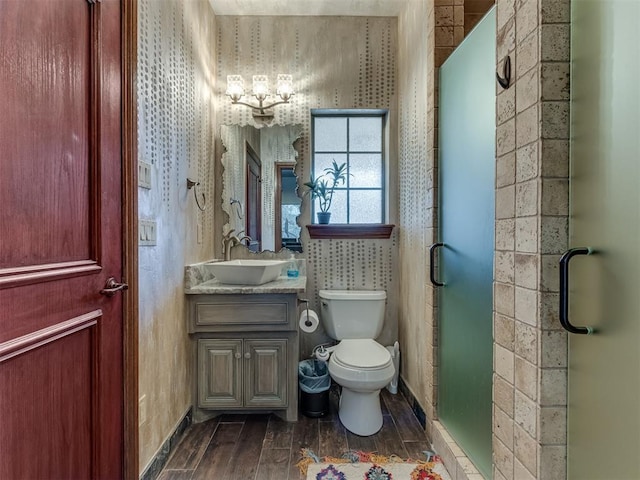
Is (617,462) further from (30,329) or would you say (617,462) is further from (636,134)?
(30,329)

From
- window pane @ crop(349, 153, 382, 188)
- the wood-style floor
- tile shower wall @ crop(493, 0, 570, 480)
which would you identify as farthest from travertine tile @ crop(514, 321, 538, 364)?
window pane @ crop(349, 153, 382, 188)

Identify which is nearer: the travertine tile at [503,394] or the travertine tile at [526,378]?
the travertine tile at [526,378]

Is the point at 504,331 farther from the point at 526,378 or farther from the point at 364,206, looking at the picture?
the point at 364,206

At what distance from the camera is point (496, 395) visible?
1.23 m

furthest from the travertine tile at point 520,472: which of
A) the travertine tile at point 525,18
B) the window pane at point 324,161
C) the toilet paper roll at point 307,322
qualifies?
the window pane at point 324,161

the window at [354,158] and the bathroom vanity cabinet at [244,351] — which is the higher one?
the window at [354,158]

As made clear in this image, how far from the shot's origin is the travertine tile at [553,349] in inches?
39.0

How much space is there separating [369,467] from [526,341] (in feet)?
3.80

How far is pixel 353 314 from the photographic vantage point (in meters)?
2.60

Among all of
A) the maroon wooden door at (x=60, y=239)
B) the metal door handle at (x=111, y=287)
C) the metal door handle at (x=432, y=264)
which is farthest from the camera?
the metal door handle at (x=432, y=264)

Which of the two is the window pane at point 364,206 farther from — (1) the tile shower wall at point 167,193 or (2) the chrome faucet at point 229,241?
(1) the tile shower wall at point 167,193

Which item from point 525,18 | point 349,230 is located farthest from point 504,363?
point 349,230

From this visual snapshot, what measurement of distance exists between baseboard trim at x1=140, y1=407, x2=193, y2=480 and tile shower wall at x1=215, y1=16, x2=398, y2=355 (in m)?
1.00

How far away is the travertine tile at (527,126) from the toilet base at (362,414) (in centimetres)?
160
